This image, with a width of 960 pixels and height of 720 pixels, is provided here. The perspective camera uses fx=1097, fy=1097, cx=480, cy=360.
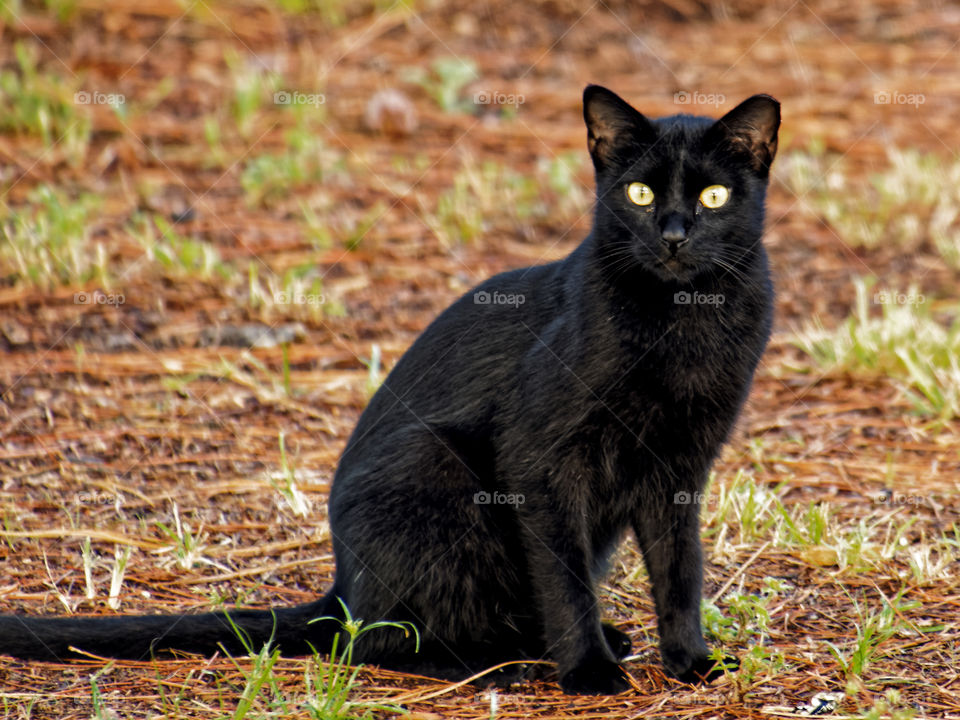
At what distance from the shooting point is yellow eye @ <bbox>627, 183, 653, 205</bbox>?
9.07 feet

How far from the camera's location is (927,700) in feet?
8.05

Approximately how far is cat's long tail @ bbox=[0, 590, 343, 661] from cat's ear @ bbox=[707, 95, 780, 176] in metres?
1.55

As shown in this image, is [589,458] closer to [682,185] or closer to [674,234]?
[674,234]

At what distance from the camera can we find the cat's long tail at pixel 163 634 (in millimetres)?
2535

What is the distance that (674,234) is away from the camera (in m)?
2.63

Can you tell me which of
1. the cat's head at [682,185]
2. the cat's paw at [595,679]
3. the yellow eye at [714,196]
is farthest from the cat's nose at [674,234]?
the cat's paw at [595,679]

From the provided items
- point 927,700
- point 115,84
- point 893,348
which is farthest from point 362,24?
point 927,700

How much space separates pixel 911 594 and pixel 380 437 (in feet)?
4.86

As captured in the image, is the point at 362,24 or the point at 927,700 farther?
the point at 362,24

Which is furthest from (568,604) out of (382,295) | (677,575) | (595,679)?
(382,295)

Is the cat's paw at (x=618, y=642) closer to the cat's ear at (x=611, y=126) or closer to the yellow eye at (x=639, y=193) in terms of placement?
the yellow eye at (x=639, y=193)

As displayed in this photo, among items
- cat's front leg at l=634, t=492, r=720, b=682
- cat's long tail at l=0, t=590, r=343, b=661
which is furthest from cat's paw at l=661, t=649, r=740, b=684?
cat's long tail at l=0, t=590, r=343, b=661

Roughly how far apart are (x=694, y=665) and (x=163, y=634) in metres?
1.27

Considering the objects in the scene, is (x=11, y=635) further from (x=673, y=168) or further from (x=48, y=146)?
(x=48, y=146)
